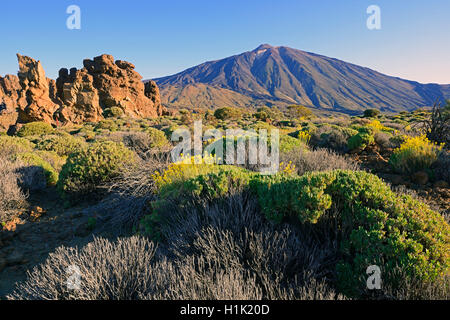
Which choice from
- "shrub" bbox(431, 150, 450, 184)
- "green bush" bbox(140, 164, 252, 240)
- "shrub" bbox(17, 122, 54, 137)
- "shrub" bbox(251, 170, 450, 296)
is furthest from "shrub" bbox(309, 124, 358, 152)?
"shrub" bbox(17, 122, 54, 137)

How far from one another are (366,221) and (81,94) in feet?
99.9

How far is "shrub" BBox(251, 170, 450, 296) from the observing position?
2.01 meters

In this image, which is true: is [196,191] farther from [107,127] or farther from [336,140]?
[107,127]

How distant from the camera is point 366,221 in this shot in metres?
2.35

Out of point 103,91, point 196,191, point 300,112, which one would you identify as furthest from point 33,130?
point 300,112

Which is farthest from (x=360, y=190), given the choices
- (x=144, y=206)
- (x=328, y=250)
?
(x=144, y=206)

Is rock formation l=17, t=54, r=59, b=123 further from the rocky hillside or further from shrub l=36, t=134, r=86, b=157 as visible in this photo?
shrub l=36, t=134, r=86, b=157

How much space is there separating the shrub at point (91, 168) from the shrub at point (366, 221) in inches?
146

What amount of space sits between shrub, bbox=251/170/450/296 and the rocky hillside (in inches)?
958

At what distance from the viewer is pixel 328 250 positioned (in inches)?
92.0

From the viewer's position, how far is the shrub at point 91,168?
200 inches

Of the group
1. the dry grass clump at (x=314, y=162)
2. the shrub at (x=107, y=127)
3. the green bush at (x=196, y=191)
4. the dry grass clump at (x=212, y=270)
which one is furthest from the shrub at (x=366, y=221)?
the shrub at (x=107, y=127)

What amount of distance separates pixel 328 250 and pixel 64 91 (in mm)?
30330

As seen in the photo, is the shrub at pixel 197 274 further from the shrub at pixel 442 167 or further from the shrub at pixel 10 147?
the shrub at pixel 10 147
